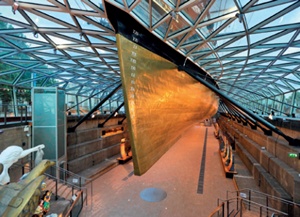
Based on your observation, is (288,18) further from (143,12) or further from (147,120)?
(147,120)

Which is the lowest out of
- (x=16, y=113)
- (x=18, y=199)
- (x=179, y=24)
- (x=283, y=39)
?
(x=18, y=199)

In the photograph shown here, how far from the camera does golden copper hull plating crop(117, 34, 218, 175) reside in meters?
4.95

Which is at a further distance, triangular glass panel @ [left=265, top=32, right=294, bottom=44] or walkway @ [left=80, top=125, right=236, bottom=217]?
triangular glass panel @ [left=265, top=32, right=294, bottom=44]

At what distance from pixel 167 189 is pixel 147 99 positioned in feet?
22.8

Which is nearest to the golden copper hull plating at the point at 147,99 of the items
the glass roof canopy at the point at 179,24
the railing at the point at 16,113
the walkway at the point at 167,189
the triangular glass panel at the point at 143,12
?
the triangular glass panel at the point at 143,12

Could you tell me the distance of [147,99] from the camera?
5.76m

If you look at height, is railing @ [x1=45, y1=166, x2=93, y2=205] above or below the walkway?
above

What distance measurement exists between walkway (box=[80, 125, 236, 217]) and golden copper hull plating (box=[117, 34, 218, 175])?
3.29 metres

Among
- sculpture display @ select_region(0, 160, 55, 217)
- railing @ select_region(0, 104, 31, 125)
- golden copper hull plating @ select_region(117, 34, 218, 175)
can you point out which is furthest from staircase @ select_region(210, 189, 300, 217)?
railing @ select_region(0, 104, 31, 125)

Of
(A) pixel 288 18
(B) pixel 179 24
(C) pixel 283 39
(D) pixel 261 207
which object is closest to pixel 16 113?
(B) pixel 179 24

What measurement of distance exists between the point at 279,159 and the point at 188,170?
248 inches

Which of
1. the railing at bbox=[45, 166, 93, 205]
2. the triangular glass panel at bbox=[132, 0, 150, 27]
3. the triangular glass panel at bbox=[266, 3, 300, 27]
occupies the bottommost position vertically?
the railing at bbox=[45, 166, 93, 205]

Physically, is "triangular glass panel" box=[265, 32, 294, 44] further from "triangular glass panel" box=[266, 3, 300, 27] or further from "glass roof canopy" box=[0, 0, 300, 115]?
"triangular glass panel" box=[266, 3, 300, 27]

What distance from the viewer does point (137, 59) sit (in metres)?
5.34
